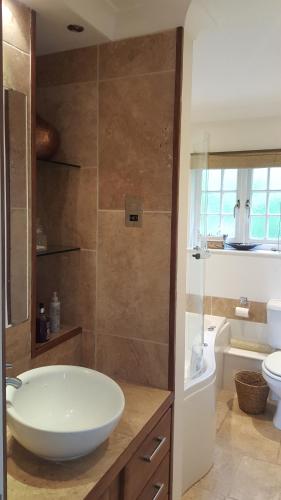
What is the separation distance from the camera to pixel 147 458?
4.62 feet

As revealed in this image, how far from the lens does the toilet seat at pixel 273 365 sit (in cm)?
267

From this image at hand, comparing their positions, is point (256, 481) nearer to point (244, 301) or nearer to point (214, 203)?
point (244, 301)

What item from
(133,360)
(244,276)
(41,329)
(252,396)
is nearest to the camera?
(41,329)

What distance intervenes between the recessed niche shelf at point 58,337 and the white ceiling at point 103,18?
4.13ft

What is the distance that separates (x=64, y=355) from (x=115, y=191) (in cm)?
77

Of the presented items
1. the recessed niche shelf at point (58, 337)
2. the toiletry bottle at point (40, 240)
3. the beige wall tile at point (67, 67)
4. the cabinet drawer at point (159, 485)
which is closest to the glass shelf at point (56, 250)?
the toiletry bottle at point (40, 240)

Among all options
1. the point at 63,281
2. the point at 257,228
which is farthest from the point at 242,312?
the point at 63,281

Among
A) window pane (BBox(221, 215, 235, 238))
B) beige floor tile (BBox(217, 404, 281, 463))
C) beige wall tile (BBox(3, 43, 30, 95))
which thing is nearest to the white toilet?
beige floor tile (BBox(217, 404, 281, 463))

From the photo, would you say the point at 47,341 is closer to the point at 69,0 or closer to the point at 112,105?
the point at 112,105

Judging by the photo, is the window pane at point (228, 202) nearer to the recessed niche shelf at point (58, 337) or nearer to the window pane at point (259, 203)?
the window pane at point (259, 203)

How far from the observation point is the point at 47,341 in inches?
64.6

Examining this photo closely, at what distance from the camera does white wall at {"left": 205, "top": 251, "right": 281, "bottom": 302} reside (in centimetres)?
319

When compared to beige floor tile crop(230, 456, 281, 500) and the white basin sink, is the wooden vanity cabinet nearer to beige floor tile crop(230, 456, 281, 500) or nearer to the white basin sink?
the white basin sink

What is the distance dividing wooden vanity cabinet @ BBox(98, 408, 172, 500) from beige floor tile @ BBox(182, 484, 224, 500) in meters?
0.50
